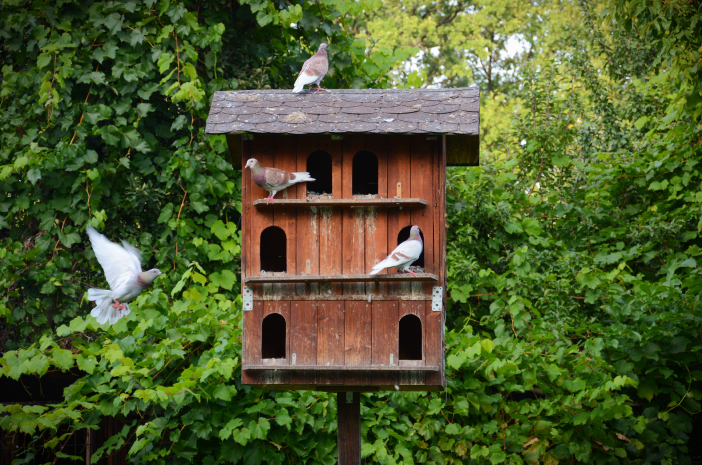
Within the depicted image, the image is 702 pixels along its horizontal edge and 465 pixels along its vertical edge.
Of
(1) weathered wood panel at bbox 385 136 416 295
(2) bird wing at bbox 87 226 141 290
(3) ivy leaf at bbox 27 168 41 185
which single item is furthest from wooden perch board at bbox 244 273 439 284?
(3) ivy leaf at bbox 27 168 41 185

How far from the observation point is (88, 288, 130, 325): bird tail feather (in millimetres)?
4844

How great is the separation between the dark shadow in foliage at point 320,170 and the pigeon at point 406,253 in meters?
1.08

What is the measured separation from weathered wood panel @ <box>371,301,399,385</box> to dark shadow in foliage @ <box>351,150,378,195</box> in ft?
3.62

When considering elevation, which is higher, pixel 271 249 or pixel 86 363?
pixel 271 249

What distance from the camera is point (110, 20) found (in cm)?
634

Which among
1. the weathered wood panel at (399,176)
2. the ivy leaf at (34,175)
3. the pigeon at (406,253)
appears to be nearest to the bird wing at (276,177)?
the weathered wood panel at (399,176)

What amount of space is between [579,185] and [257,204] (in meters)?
4.93

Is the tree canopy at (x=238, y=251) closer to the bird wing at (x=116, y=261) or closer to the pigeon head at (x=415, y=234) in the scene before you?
the bird wing at (x=116, y=261)

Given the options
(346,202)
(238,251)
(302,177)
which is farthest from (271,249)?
(238,251)

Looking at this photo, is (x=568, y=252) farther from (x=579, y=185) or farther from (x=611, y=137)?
(x=611, y=137)

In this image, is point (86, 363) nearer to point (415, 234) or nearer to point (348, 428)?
point (348, 428)

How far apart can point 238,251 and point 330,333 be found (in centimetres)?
257

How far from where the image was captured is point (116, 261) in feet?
15.6

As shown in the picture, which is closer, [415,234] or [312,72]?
[415,234]
